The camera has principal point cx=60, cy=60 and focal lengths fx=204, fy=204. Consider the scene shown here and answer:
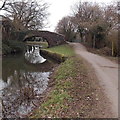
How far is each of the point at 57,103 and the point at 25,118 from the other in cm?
116

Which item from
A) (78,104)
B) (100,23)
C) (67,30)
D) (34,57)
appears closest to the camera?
(78,104)

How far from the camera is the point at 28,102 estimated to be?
8539 mm

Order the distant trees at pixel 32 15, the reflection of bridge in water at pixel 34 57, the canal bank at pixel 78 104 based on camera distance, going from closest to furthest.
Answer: the canal bank at pixel 78 104 < the reflection of bridge in water at pixel 34 57 < the distant trees at pixel 32 15

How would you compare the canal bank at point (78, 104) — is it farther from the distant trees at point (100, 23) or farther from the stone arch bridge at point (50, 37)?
the stone arch bridge at point (50, 37)

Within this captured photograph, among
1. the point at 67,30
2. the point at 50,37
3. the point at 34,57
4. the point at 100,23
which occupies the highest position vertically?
the point at 67,30

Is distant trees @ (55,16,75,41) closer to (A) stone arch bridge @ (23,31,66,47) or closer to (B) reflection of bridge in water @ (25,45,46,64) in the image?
(A) stone arch bridge @ (23,31,66,47)

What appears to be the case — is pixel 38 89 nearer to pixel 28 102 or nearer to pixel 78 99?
pixel 28 102

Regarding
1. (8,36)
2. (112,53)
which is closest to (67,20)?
(8,36)

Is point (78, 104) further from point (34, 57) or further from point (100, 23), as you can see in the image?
point (34, 57)

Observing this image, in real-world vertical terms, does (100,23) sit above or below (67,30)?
below

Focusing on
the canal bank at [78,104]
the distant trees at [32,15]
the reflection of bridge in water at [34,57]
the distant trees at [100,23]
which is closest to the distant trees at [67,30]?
the distant trees at [100,23]

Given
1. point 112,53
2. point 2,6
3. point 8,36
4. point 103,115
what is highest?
point 2,6

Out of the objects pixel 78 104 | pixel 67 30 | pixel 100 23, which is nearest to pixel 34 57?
pixel 100 23

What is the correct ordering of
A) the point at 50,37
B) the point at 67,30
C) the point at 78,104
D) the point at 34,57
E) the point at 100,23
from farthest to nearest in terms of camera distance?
the point at 67,30, the point at 50,37, the point at 34,57, the point at 100,23, the point at 78,104
